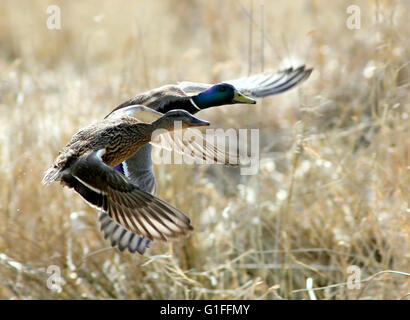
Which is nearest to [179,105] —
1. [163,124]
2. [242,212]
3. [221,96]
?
[221,96]

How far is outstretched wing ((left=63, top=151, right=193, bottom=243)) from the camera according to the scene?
2.76 meters

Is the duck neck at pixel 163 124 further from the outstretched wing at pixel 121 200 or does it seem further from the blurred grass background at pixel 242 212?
the blurred grass background at pixel 242 212

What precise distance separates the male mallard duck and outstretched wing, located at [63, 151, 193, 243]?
55 centimetres

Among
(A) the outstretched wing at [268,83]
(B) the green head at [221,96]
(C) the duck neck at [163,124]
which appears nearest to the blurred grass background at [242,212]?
(A) the outstretched wing at [268,83]

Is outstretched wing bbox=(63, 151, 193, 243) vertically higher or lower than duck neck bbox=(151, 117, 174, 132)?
lower

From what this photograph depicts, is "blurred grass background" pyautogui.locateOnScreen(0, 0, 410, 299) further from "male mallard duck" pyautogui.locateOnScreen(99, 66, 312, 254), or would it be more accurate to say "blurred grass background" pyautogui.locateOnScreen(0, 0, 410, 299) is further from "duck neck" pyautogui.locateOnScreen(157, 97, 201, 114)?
"duck neck" pyautogui.locateOnScreen(157, 97, 201, 114)

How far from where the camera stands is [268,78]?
12.5 ft

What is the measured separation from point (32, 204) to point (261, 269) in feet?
4.14

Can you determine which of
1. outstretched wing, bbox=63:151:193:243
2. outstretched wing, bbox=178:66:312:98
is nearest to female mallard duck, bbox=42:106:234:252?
outstretched wing, bbox=63:151:193:243

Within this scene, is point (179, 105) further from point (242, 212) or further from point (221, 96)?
point (242, 212)

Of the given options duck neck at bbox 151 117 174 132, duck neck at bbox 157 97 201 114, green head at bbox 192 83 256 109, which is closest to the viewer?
duck neck at bbox 151 117 174 132

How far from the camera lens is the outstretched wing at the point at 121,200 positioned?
2760 millimetres

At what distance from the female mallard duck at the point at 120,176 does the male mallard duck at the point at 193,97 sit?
0.12m
